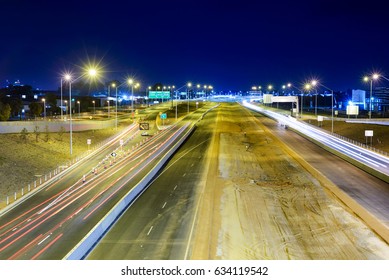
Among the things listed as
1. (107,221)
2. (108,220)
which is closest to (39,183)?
(108,220)

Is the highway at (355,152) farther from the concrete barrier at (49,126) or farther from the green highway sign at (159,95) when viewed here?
the green highway sign at (159,95)

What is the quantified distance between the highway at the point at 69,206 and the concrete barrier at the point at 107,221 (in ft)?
2.99

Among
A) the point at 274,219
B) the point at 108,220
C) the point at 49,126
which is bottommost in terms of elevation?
the point at 274,219

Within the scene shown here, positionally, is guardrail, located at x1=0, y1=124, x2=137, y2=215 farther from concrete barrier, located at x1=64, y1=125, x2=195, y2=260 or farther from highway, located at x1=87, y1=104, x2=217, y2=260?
highway, located at x1=87, y1=104, x2=217, y2=260

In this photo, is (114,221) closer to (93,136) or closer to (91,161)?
(91,161)

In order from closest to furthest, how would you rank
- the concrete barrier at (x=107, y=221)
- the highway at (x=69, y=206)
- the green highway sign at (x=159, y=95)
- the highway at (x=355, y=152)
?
the concrete barrier at (x=107, y=221) → the highway at (x=69, y=206) → the highway at (x=355, y=152) → the green highway sign at (x=159, y=95)

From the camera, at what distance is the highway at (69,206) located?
81.3ft

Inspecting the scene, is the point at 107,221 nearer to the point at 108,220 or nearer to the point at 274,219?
the point at 108,220

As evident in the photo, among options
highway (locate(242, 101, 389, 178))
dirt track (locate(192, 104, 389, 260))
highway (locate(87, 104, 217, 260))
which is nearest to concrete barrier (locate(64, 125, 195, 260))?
highway (locate(87, 104, 217, 260))

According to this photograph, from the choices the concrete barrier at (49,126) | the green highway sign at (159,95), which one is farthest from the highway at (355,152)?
the green highway sign at (159,95)

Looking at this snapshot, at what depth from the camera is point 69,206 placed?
33531 mm

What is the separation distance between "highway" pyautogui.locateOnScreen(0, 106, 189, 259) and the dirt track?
740 centimetres

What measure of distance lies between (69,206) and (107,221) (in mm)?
6182

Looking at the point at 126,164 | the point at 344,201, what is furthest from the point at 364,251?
the point at 126,164
